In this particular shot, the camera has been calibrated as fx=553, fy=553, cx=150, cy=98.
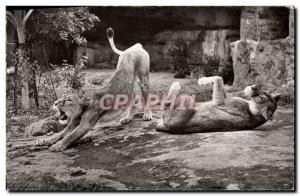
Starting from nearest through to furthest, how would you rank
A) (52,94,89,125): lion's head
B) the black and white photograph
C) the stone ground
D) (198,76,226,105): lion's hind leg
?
the stone ground → the black and white photograph → (198,76,226,105): lion's hind leg → (52,94,89,125): lion's head

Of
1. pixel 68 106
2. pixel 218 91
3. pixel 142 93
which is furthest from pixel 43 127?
pixel 218 91

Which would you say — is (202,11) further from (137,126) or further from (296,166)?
(296,166)

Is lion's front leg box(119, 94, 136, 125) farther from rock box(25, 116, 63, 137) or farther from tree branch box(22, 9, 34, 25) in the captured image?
tree branch box(22, 9, 34, 25)

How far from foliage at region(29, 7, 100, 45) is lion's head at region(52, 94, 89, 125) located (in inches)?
22.7

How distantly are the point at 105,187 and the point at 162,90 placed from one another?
1122 mm

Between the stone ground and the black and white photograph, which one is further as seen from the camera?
the black and white photograph

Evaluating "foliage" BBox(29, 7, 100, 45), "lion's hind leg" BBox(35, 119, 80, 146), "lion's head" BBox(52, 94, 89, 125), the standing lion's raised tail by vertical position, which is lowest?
"lion's hind leg" BBox(35, 119, 80, 146)

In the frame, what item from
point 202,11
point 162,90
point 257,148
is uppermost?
point 202,11

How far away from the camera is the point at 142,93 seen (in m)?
A: 5.61

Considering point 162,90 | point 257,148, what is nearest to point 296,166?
point 257,148

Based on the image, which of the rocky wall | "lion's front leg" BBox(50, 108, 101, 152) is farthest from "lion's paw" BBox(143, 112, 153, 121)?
the rocky wall

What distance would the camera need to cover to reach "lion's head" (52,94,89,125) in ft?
18.2

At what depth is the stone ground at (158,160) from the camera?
17.0 feet

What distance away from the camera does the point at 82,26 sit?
570 centimetres
